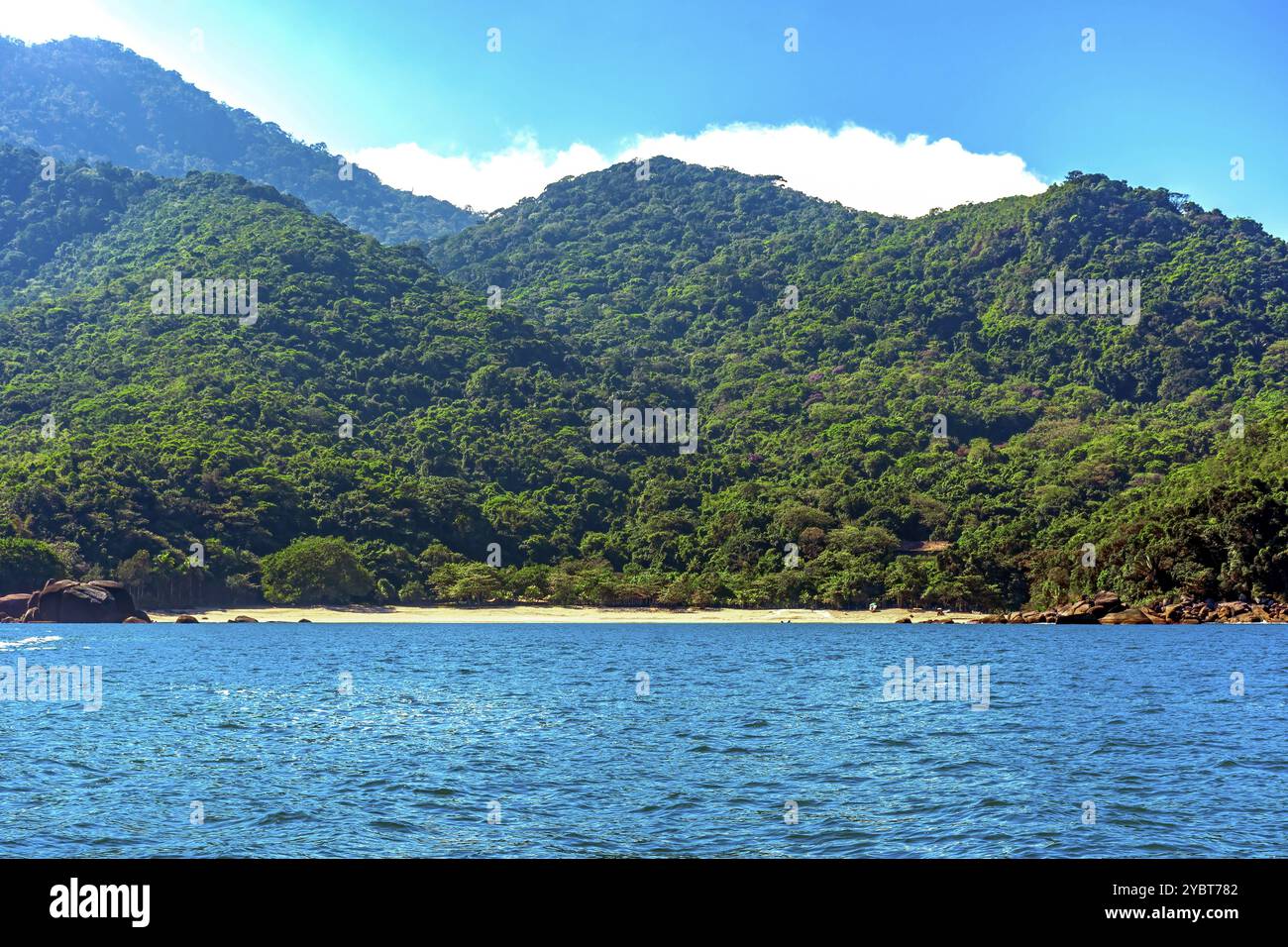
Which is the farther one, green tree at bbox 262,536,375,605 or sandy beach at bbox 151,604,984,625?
green tree at bbox 262,536,375,605

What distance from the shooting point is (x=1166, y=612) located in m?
100

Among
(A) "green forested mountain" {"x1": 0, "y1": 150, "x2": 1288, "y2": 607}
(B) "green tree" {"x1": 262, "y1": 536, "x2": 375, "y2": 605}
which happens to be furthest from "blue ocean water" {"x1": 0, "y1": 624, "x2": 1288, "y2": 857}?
(A) "green forested mountain" {"x1": 0, "y1": 150, "x2": 1288, "y2": 607}

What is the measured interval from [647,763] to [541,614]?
311ft

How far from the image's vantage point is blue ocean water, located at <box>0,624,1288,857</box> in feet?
66.5

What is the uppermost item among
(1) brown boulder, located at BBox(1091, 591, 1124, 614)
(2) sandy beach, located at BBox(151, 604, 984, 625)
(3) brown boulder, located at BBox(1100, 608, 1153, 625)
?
(1) brown boulder, located at BBox(1091, 591, 1124, 614)

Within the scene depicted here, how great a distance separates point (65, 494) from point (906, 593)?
81476 mm

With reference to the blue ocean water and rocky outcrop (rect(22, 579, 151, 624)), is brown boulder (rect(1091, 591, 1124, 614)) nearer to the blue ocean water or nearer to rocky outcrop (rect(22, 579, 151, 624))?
the blue ocean water

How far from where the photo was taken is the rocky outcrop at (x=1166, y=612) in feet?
320

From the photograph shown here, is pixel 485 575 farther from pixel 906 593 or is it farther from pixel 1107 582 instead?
pixel 1107 582

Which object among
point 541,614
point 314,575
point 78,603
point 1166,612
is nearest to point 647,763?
point 1166,612

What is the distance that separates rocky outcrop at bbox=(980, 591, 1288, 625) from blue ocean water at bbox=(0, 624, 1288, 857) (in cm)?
4069

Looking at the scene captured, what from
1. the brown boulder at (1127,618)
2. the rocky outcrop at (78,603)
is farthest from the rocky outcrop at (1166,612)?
the rocky outcrop at (78,603)

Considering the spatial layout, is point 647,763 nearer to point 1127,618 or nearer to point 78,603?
point 1127,618

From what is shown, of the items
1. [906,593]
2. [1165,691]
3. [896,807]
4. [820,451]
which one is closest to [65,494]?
[906,593]
